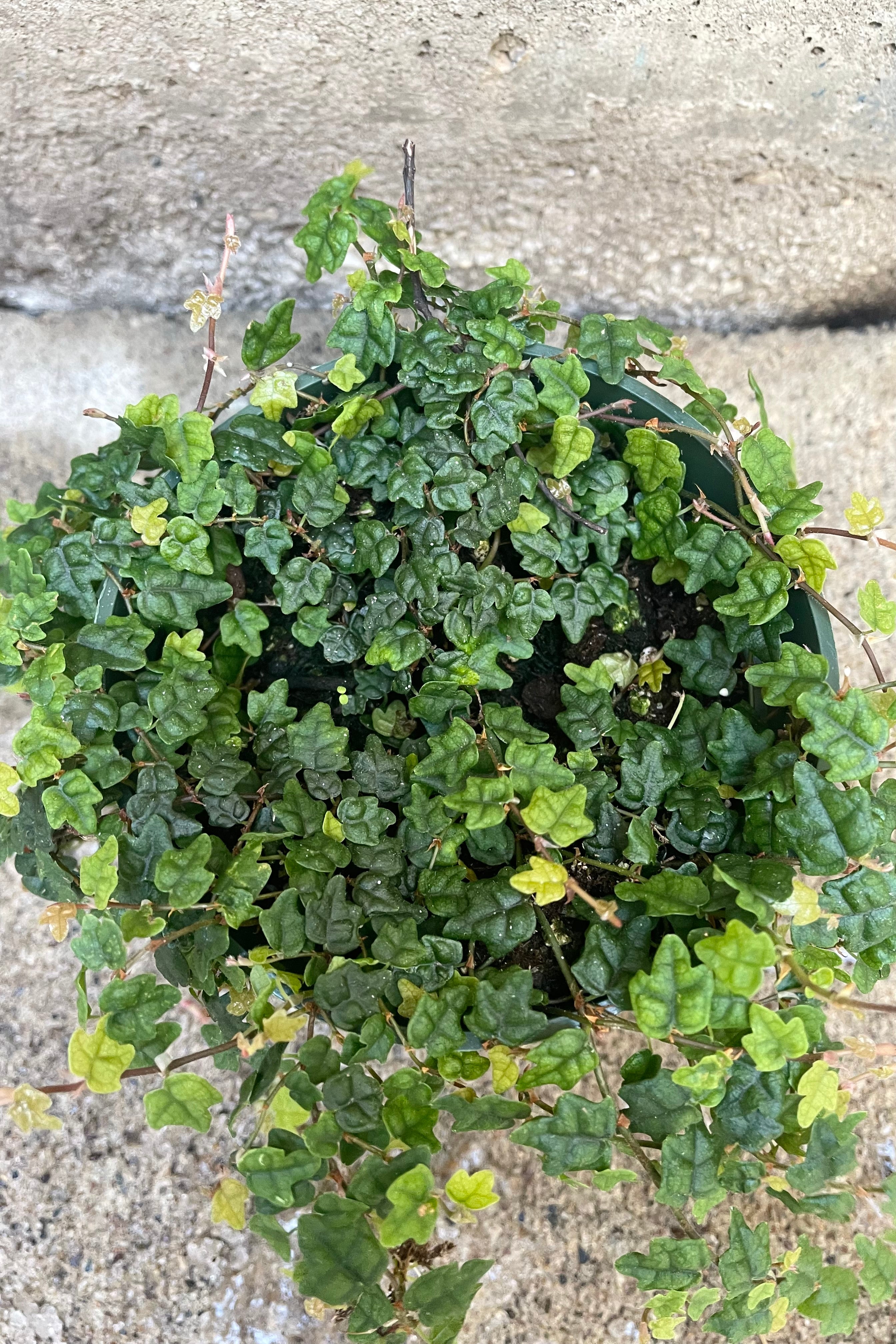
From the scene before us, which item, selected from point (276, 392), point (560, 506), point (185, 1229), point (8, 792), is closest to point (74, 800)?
Result: point (8, 792)

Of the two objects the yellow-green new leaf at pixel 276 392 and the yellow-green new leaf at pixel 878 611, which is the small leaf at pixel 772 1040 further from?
the yellow-green new leaf at pixel 276 392

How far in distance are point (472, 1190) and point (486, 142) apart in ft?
4.71

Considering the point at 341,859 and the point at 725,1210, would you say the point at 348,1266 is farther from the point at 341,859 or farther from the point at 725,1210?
the point at 725,1210

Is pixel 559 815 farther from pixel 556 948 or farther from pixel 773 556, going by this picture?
pixel 773 556

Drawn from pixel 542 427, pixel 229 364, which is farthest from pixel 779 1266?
pixel 229 364

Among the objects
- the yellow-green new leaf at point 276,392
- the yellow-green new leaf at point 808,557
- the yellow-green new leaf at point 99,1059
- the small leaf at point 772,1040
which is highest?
the yellow-green new leaf at point 276,392

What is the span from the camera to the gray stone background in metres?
1.37

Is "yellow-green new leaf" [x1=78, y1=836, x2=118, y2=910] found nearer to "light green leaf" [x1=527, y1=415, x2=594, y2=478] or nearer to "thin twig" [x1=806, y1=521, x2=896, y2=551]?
"light green leaf" [x1=527, y1=415, x2=594, y2=478]

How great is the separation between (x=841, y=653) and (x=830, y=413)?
0.43m

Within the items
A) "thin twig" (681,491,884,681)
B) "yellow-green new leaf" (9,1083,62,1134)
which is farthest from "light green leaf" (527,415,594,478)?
"yellow-green new leaf" (9,1083,62,1134)

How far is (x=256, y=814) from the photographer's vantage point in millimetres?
1077

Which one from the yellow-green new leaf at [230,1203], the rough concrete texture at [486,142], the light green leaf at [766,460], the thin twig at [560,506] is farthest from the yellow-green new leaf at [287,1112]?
the rough concrete texture at [486,142]

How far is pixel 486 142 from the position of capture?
1508mm

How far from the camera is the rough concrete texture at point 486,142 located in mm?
1346
